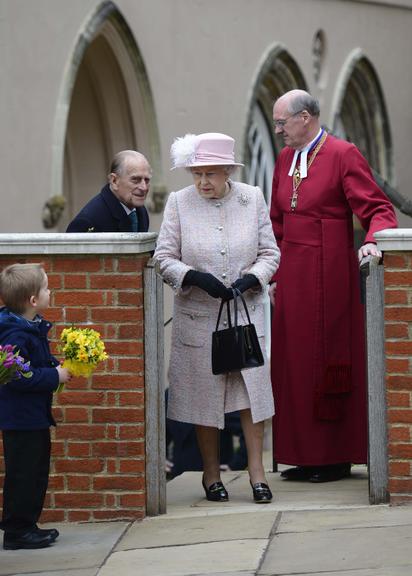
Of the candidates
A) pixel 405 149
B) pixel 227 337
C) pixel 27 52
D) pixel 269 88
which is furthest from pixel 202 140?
pixel 405 149

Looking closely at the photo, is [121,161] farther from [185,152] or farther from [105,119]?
[105,119]

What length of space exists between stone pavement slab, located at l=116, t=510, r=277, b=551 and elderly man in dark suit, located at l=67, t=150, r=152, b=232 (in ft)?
4.42

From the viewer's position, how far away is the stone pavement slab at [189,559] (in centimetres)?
601

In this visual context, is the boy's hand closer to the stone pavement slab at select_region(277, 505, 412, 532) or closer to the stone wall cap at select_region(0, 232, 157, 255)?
the stone wall cap at select_region(0, 232, 157, 255)

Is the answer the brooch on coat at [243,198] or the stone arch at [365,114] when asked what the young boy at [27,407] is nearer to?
the brooch on coat at [243,198]

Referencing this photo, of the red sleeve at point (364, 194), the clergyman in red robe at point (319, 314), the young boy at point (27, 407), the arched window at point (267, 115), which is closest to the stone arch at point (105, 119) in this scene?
the arched window at point (267, 115)

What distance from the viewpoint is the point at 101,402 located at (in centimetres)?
705

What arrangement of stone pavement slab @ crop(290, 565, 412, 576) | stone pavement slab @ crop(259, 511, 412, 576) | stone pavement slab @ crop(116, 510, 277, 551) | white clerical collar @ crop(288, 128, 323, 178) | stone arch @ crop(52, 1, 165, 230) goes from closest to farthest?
stone pavement slab @ crop(290, 565, 412, 576) < stone pavement slab @ crop(259, 511, 412, 576) < stone pavement slab @ crop(116, 510, 277, 551) < white clerical collar @ crop(288, 128, 323, 178) < stone arch @ crop(52, 1, 165, 230)

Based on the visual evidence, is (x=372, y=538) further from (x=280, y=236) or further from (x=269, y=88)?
(x=269, y=88)

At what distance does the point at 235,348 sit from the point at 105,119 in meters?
9.14

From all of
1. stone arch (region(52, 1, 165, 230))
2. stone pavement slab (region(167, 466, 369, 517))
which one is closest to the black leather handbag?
stone pavement slab (region(167, 466, 369, 517))

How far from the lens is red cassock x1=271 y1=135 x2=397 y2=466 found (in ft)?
25.8

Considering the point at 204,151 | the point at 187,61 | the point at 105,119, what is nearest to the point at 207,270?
the point at 204,151

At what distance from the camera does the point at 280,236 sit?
811 centimetres
